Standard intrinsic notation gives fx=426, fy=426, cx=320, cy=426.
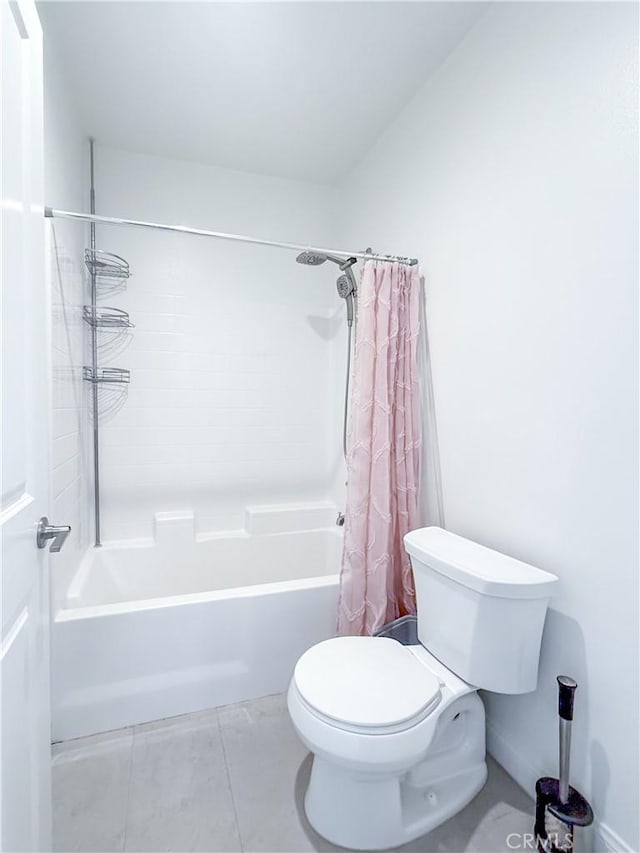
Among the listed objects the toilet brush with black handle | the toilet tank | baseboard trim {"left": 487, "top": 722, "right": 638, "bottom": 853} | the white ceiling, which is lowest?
baseboard trim {"left": 487, "top": 722, "right": 638, "bottom": 853}

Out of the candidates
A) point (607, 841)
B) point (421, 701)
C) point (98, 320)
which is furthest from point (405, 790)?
point (98, 320)

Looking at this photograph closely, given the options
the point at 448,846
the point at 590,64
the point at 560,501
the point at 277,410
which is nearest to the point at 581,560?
the point at 560,501

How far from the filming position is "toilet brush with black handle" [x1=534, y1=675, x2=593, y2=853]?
108 cm

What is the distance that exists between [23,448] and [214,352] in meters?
1.77

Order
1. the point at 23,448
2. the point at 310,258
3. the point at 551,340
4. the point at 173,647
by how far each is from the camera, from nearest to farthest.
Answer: the point at 23,448 → the point at 551,340 → the point at 173,647 → the point at 310,258

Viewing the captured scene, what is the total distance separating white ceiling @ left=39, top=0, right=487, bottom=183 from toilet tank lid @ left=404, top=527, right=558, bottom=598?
73.4 inches

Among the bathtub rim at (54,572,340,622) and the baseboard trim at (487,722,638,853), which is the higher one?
the bathtub rim at (54,572,340,622)

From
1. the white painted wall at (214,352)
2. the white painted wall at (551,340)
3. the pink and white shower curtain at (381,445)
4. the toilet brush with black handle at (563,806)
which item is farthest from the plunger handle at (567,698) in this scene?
the white painted wall at (214,352)

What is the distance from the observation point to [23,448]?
34.3 inches

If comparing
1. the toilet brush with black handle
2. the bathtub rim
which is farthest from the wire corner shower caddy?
the toilet brush with black handle

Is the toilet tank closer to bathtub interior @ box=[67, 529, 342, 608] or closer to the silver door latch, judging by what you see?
the silver door latch

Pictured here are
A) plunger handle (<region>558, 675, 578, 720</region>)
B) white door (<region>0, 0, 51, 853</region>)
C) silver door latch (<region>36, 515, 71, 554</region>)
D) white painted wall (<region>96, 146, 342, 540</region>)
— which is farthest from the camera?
white painted wall (<region>96, 146, 342, 540</region>)

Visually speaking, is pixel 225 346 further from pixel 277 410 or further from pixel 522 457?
pixel 522 457

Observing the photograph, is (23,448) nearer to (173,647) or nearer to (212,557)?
(173,647)
